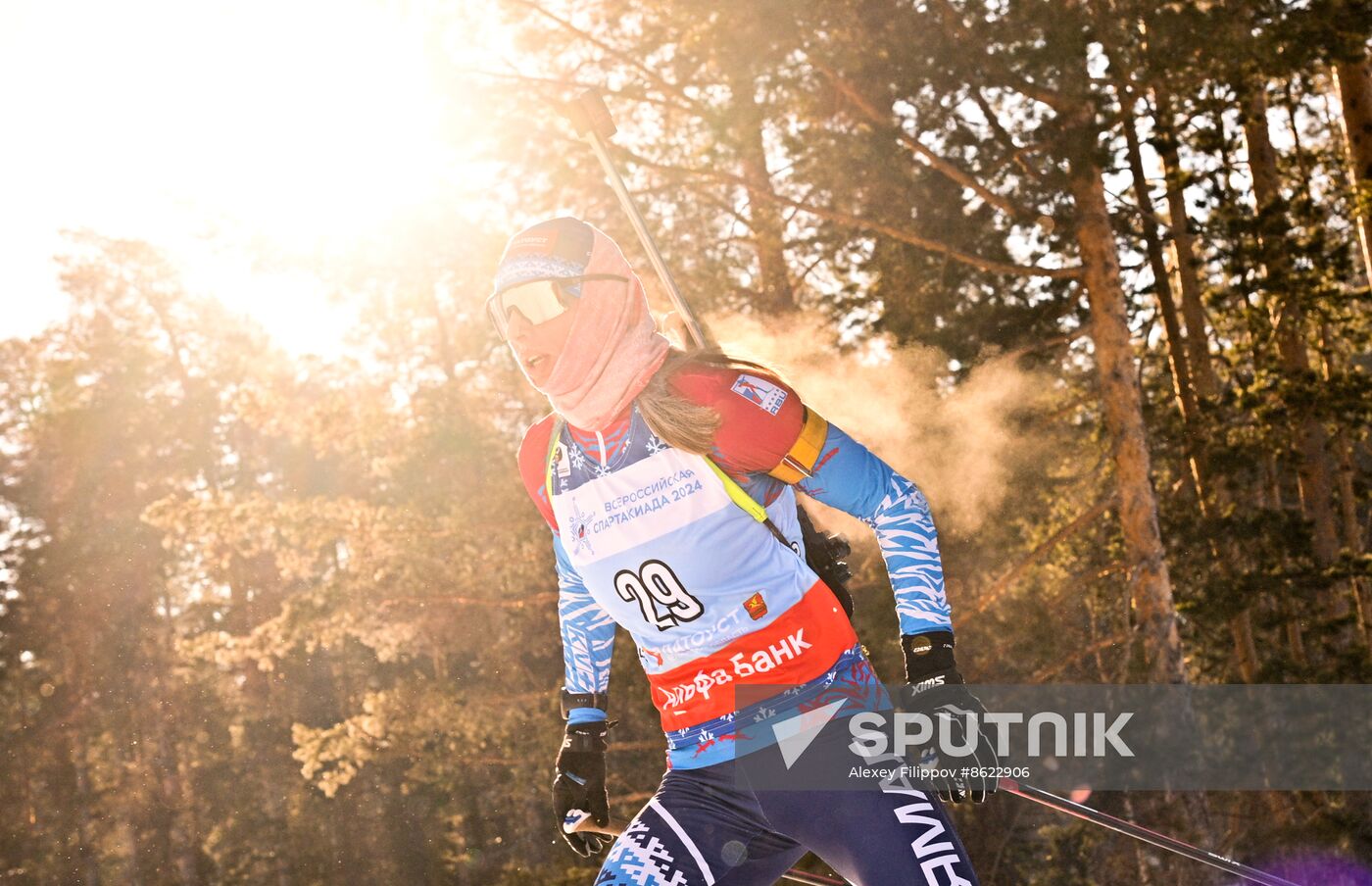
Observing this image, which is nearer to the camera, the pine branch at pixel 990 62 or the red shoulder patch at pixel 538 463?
the red shoulder patch at pixel 538 463

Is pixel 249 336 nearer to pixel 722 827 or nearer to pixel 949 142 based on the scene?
pixel 949 142

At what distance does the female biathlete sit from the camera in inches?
111

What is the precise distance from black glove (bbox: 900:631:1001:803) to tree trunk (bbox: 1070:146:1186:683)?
8.23 m

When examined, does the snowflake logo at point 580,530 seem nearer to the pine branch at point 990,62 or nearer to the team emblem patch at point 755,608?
the team emblem patch at point 755,608

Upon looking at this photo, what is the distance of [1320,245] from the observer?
12352 mm

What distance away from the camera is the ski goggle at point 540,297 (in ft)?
10.7

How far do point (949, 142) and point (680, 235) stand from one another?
3.78 meters

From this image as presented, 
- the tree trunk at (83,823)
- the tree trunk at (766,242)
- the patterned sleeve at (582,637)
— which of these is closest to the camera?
the patterned sleeve at (582,637)

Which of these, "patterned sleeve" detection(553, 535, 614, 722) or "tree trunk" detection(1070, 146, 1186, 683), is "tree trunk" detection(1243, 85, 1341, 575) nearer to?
"tree trunk" detection(1070, 146, 1186, 683)

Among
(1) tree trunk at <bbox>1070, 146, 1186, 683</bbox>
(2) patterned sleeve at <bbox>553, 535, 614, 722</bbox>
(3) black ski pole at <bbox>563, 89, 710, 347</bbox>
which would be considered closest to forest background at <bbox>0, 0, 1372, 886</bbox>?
(1) tree trunk at <bbox>1070, 146, 1186, 683</bbox>

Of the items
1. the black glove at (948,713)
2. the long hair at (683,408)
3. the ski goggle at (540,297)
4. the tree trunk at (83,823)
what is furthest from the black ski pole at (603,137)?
the tree trunk at (83,823)

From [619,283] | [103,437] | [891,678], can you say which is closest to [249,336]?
[103,437]

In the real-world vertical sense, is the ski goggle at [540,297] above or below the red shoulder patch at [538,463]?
above

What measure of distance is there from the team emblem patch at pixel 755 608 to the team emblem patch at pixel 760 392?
50 centimetres
